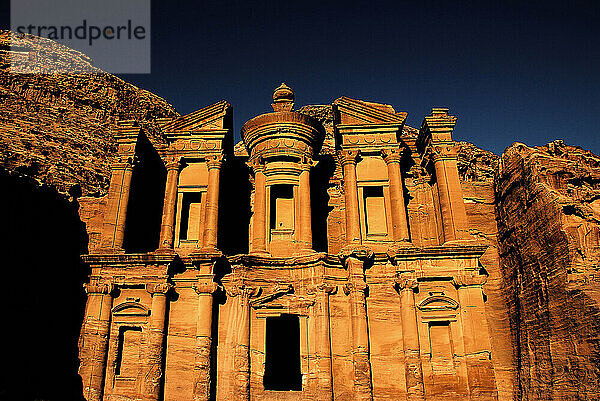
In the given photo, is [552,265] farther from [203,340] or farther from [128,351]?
[128,351]

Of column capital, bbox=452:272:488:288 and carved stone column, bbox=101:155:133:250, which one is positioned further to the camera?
carved stone column, bbox=101:155:133:250

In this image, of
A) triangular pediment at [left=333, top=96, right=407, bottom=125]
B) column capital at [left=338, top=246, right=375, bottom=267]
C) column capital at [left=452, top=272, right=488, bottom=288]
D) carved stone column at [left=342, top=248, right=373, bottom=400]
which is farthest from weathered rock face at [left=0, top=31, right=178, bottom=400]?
column capital at [left=452, top=272, right=488, bottom=288]

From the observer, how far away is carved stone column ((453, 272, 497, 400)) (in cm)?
1377

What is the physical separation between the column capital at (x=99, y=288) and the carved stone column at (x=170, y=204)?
222 centimetres

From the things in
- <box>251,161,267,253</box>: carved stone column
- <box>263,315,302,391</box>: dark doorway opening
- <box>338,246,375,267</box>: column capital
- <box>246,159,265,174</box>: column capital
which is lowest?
<box>263,315,302,391</box>: dark doorway opening

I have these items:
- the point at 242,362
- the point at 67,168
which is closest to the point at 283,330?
the point at 242,362

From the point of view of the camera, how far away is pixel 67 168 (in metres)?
26.2

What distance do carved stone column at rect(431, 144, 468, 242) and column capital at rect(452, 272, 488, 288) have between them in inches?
58.8

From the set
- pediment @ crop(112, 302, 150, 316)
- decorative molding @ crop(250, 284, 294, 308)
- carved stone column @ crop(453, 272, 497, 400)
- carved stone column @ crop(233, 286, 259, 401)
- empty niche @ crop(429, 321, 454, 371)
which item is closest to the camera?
carved stone column @ crop(453, 272, 497, 400)

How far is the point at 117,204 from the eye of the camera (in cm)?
1703

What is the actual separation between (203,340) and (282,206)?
6234mm

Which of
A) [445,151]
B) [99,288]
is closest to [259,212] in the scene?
[99,288]

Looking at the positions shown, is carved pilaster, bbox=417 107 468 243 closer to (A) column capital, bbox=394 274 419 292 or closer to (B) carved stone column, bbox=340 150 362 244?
(A) column capital, bbox=394 274 419 292

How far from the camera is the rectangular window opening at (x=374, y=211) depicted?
17.5 meters
